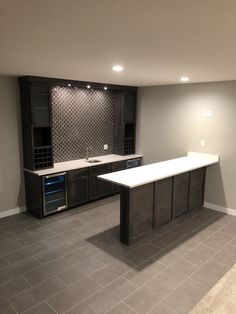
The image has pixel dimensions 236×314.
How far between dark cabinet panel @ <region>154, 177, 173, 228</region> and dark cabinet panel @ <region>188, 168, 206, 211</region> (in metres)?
0.65

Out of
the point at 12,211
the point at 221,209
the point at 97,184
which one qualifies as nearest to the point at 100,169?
Result: the point at 97,184

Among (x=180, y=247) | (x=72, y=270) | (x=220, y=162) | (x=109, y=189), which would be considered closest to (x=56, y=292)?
(x=72, y=270)

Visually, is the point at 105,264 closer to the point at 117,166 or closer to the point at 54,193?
the point at 54,193

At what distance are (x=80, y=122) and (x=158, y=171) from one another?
2201mm

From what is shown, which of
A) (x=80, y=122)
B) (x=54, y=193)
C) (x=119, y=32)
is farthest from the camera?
(x=80, y=122)

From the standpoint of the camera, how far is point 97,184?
5141mm

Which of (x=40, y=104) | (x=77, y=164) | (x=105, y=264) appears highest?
(x=40, y=104)

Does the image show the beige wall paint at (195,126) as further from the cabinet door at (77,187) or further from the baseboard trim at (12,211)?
the baseboard trim at (12,211)

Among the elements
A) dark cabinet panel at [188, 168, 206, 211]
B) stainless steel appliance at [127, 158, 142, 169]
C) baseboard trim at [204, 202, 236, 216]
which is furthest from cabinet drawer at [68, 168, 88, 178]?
baseboard trim at [204, 202, 236, 216]

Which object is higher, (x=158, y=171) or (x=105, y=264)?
(x=158, y=171)

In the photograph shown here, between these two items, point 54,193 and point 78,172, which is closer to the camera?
point 54,193

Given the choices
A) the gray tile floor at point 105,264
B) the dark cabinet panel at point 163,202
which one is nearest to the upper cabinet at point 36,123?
the gray tile floor at point 105,264

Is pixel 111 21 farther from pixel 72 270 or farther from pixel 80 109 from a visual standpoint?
pixel 80 109

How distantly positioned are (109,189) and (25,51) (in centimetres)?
360
